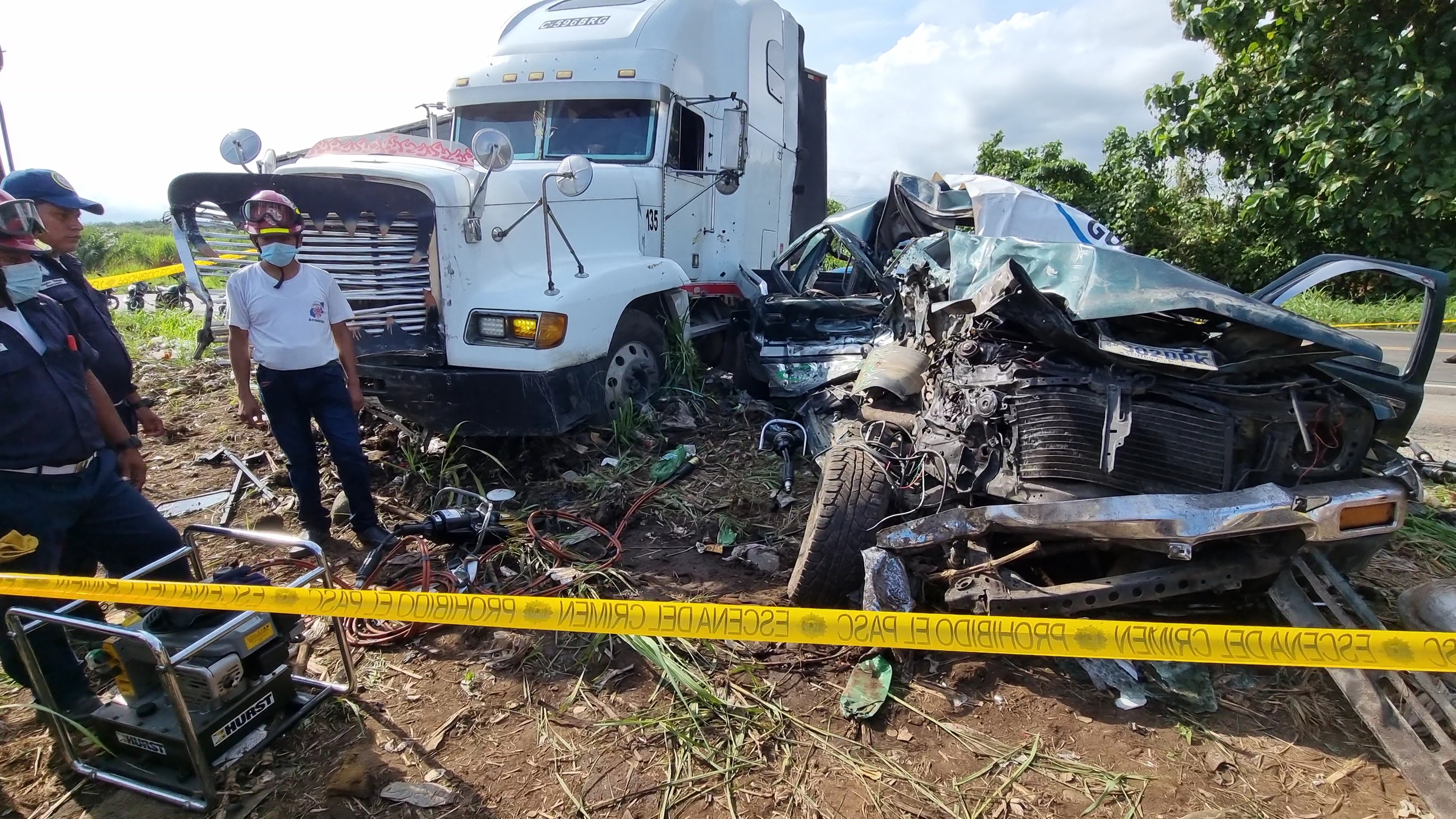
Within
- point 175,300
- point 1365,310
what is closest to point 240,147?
point 175,300

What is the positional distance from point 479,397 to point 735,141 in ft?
10.3

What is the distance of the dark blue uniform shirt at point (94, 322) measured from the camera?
3.18 metres

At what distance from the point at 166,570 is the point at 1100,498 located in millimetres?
3450

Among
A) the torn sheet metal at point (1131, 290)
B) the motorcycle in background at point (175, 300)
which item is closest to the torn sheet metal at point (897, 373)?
the torn sheet metal at point (1131, 290)

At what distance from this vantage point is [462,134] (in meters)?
5.82

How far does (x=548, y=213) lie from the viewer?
4117mm

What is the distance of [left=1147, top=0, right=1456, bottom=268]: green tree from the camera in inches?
390

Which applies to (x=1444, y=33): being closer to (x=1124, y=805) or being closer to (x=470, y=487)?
(x=1124, y=805)

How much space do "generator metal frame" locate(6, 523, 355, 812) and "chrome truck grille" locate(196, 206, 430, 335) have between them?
68.7 inches

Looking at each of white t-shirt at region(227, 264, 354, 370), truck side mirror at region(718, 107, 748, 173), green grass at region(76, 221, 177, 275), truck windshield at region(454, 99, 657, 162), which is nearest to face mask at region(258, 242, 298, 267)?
white t-shirt at region(227, 264, 354, 370)

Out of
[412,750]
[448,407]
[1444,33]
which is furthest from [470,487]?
[1444,33]

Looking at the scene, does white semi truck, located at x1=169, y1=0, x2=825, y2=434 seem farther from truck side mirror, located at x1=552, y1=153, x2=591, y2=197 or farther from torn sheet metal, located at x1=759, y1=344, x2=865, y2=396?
torn sheet metal, located at x1=759, y1=344, x2=865, y2=396

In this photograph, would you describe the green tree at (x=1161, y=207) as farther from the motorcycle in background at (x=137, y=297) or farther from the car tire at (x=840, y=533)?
the motorcycle in background at (x=137, y=297)

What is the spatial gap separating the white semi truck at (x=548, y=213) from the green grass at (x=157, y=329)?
224 inches
